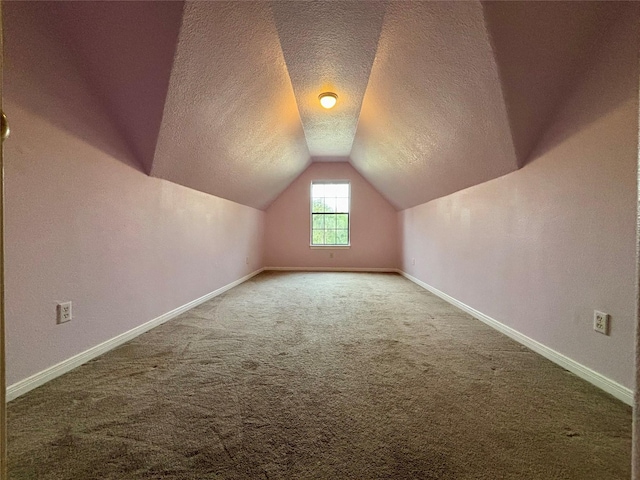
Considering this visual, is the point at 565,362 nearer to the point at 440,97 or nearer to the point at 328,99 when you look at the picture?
the point at 440,97

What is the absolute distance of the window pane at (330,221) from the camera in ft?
19.0

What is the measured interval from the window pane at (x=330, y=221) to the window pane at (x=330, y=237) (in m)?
0.09

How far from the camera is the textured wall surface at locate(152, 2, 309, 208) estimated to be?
5.27 feet

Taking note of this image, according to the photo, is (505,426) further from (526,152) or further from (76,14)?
(76,14)

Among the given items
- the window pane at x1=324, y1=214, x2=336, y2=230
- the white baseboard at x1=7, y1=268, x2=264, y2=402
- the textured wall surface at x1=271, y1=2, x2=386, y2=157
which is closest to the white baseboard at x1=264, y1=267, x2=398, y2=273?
the window pane at x1=324, y1=214, x2=336, y2=230

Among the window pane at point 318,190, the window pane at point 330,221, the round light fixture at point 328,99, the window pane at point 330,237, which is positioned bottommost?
the window pane at point 330,237

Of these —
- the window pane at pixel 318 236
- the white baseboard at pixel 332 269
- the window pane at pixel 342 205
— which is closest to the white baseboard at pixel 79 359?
the white baseboard at pixel 332 269

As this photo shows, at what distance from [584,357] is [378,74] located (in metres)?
2.53

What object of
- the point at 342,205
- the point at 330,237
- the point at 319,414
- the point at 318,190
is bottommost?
the point at 319,414

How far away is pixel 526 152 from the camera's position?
187cm

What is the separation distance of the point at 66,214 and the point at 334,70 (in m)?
2.30

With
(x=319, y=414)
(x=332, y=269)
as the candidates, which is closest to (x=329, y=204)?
(x=332, y=269)

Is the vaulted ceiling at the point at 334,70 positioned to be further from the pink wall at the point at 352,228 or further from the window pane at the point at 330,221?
the window pane at the point at 330,221

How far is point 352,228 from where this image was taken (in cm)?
569
